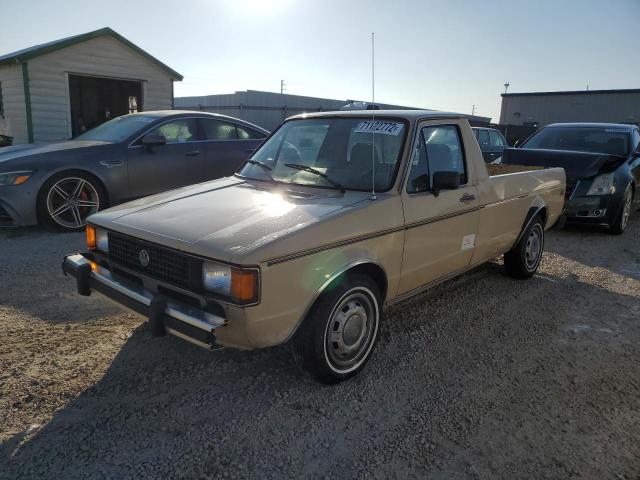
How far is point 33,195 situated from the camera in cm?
589

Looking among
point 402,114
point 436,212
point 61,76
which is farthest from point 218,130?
point 61,76

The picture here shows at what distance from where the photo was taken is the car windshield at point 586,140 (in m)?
8.16

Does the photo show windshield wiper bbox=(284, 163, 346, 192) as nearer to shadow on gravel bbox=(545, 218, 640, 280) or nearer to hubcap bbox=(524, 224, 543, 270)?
hubcap bbox=(524, 224, 543, 270)

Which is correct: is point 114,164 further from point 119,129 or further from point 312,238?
point 312,238

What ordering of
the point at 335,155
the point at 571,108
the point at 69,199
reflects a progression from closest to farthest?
the point at 335,155, the point at 69,199, the point at 571,108

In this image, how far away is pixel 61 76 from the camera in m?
12.0

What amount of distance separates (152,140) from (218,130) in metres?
1.28

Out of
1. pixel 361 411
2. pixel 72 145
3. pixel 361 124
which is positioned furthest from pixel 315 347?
pixel 72 145

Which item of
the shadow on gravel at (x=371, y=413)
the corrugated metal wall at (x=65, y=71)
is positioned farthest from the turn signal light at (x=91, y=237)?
the corrugated metal wall at (x=65, y=71)

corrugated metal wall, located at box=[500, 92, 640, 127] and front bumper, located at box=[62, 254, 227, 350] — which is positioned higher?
corrugated metal wall, located at box=[500, 92, 640, 127]

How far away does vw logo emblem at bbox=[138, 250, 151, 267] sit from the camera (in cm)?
285

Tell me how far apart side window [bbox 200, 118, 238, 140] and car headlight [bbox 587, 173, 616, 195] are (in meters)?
5.56

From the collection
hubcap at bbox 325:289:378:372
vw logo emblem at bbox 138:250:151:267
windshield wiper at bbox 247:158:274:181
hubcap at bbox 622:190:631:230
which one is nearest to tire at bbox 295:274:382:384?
hubcap at bbox 325:289:378:372

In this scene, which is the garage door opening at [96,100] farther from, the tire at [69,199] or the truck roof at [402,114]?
the truck roof at [402,114]
